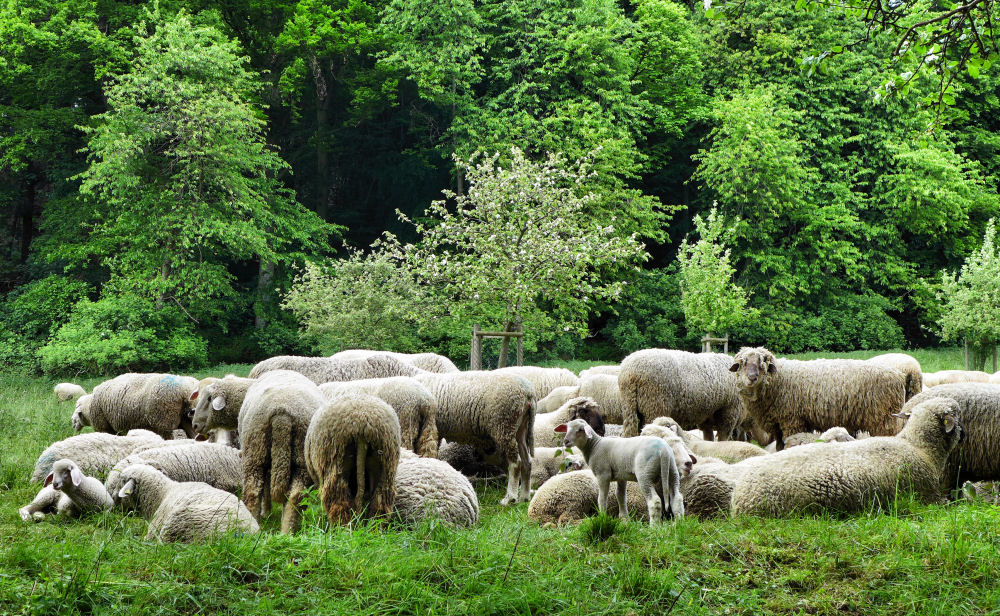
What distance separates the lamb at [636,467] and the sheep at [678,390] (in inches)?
141

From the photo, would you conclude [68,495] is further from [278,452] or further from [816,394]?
[816,394]

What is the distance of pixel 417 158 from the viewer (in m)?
31.9

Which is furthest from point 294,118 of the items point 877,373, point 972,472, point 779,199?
point 972,472

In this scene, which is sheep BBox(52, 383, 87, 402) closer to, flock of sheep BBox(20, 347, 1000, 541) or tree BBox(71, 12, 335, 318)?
tree BBox(71, 12, 335, 318)

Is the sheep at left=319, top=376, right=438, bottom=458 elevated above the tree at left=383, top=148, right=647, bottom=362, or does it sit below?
below

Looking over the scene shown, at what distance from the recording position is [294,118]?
3219 centimetres

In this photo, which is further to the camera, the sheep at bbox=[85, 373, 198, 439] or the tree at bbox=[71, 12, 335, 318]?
the tree at bbox=[71, 12, 335, 318]

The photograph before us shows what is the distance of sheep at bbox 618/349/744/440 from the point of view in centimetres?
908

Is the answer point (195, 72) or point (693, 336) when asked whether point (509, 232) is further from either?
point (693, 336)

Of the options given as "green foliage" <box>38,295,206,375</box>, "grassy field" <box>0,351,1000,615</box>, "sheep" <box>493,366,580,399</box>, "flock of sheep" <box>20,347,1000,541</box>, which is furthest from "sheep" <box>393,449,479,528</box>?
"green foliage" <box>38,295,206,375</box>

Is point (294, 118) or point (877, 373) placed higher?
point (294, 118)

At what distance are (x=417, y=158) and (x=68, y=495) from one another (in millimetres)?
27050

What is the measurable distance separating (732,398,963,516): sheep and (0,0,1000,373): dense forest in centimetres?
1596

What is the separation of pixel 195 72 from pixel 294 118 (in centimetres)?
857
